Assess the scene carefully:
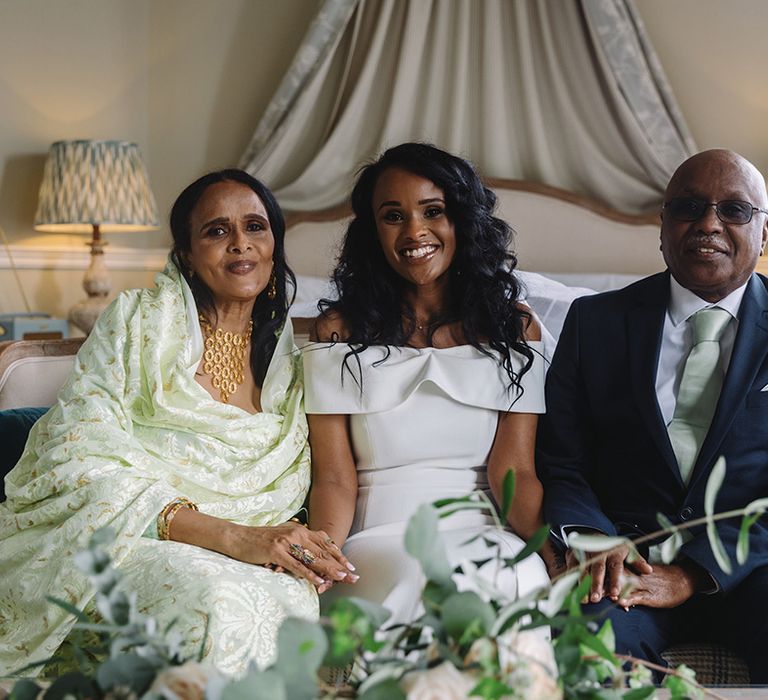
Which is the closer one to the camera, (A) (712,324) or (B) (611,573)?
(B) (611,573)

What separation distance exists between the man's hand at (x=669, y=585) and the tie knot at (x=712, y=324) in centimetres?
44

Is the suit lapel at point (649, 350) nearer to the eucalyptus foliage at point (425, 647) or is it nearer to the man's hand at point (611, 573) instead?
the man's hand at point (611, 573)

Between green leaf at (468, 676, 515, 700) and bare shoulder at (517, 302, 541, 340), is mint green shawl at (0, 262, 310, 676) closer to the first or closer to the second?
bare shoulder at (517, 302, 541, 340)

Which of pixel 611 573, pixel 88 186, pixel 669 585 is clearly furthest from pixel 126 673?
pixel 88 186

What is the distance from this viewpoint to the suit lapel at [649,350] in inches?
71.9

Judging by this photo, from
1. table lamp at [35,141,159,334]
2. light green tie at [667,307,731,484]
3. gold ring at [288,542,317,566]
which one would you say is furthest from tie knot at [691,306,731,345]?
table lamp at [35,141,159,334]

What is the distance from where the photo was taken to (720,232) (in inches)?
71.7

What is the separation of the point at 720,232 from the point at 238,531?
106cm

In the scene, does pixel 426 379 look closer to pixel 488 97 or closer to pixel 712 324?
pixel 712 324

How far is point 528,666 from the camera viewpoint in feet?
2.38

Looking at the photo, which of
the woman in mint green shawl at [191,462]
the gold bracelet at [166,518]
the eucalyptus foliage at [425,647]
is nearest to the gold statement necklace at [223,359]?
the woman in mint green shawl at [191,462]

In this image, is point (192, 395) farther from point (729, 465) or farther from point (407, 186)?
→ point (729, 465)

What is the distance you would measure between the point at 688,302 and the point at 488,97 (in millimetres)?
1974

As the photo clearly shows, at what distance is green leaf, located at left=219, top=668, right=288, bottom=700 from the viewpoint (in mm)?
667
